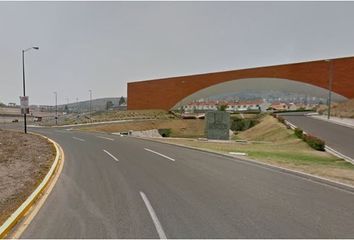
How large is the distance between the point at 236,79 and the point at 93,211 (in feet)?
229

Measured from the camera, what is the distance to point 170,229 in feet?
18.0

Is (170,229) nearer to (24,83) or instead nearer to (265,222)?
(265,222)

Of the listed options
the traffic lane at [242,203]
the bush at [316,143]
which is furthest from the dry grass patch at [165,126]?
the traffic lane at [242,203]

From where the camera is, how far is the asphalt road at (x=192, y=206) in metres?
5.44

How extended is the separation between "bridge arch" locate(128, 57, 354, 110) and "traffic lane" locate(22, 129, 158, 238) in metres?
58.8

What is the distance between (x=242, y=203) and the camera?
7141 mm

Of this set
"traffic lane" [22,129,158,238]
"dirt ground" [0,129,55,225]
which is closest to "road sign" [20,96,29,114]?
"dirt ground" [0,129,55,225]

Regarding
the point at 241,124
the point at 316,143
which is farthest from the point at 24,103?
the point at 241,124

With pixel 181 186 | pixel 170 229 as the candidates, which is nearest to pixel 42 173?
pixel 181 186

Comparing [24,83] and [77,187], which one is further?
[24,83]

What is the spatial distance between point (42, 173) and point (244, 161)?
26.9ft

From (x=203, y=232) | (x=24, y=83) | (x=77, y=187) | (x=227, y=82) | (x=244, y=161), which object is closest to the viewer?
(x=203, y=232)

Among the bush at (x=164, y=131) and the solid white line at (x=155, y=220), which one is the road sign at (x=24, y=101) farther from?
the bush at (x=164, y=131)

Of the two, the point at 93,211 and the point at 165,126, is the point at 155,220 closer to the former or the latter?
the point at 93,211
